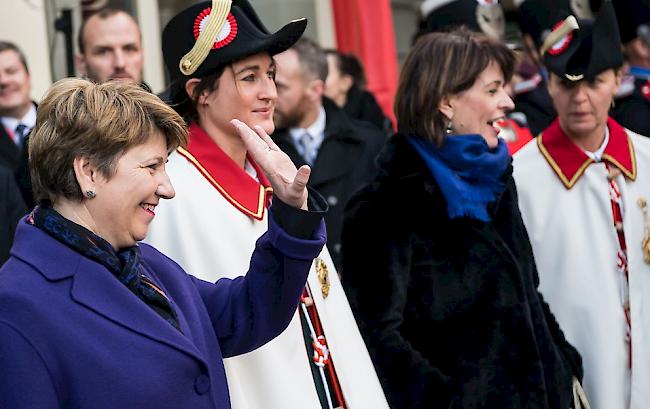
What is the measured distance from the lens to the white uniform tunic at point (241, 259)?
3.37 m

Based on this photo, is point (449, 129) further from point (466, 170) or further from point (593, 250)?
point (593, 250)

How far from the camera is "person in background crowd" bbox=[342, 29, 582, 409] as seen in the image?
3.95 meters

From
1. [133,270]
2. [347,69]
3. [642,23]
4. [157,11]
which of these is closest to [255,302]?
[133,270]

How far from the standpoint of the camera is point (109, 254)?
275 cm

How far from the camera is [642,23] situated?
606 centimetres

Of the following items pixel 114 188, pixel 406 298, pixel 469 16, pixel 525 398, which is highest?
pixel 469 16

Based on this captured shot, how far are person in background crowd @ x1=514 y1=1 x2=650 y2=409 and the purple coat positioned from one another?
1.90m

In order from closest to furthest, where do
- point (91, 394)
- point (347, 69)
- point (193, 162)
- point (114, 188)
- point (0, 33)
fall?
point (91, 394) < point (114, 188) < point (193, 162) < point (0, 33) < point (347, 69)

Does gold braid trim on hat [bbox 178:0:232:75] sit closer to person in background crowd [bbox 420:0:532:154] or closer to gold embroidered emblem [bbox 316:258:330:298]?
gold embroidered emblem [bbox 316:258:330:298]

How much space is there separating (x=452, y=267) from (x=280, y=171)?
116 cm

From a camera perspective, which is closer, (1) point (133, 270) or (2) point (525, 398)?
(1) point (133, 270)

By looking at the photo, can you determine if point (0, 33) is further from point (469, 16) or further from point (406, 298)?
point (406, 298)

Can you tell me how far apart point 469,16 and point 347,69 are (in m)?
2.57

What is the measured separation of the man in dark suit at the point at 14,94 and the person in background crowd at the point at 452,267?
262 cm
